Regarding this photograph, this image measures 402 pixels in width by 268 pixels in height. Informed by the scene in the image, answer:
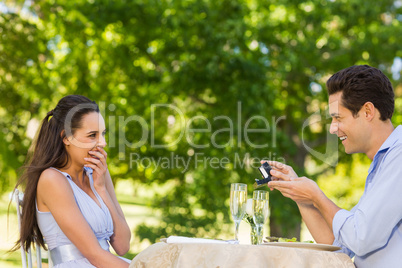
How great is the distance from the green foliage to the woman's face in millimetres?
4565

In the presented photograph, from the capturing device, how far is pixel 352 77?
7.06 ft

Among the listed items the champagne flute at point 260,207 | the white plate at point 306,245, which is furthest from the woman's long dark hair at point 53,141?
the white plate at point 306,245

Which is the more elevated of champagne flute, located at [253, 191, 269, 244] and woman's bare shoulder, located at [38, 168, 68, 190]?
woman's bare shoulder, located at [38, 168, 68, 190]

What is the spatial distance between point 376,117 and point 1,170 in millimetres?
6763

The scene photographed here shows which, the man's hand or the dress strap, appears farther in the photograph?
the dress strap

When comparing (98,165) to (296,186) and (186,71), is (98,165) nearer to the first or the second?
(296,186)

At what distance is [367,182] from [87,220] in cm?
158

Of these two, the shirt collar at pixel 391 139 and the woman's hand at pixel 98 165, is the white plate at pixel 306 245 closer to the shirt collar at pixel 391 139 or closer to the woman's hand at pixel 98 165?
the shirt collar at pixel 391 139

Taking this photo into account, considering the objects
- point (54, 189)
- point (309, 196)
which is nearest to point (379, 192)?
point (309, 196)

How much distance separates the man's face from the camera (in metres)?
2.19

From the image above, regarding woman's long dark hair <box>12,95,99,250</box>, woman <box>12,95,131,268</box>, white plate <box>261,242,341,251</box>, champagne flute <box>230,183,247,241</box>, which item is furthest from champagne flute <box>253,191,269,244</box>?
woman's long dark hair <box>12,95,99,250</box>

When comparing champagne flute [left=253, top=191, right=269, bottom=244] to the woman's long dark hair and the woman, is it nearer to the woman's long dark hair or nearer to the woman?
Result: the woman

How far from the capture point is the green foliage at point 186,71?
757 cm

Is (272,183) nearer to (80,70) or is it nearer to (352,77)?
(352,77)
